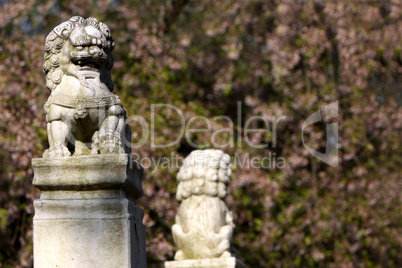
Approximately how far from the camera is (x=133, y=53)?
41.3ft

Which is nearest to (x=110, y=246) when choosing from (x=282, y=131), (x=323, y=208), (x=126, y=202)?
(x=126, y=202)

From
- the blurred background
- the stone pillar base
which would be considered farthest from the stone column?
the blurred background

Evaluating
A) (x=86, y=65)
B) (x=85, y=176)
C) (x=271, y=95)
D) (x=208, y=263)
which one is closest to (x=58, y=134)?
(x=85, y=176)

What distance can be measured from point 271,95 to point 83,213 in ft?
33.6

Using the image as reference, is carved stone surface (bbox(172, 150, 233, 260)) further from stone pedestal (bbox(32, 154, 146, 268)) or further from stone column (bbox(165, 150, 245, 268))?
stone pedestal (bbox(32, 154, 146, 268))

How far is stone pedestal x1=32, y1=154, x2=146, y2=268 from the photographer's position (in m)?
4.44

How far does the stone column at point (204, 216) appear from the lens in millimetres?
7191

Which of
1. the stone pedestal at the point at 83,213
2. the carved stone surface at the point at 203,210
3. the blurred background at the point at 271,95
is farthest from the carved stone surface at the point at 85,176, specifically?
the blurred background at the point at 271,95

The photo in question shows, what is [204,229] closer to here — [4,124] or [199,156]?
[199,156]

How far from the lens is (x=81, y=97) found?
4.72m

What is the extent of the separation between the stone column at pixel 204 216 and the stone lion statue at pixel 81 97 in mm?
2524

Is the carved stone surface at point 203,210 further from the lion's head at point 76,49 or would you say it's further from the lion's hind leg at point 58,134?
the lion's hind leg at point 58,134

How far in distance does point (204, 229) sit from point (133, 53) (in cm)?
593

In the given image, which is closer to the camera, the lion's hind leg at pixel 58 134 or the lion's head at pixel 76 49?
the lion's hind leg at pixel 58 134
